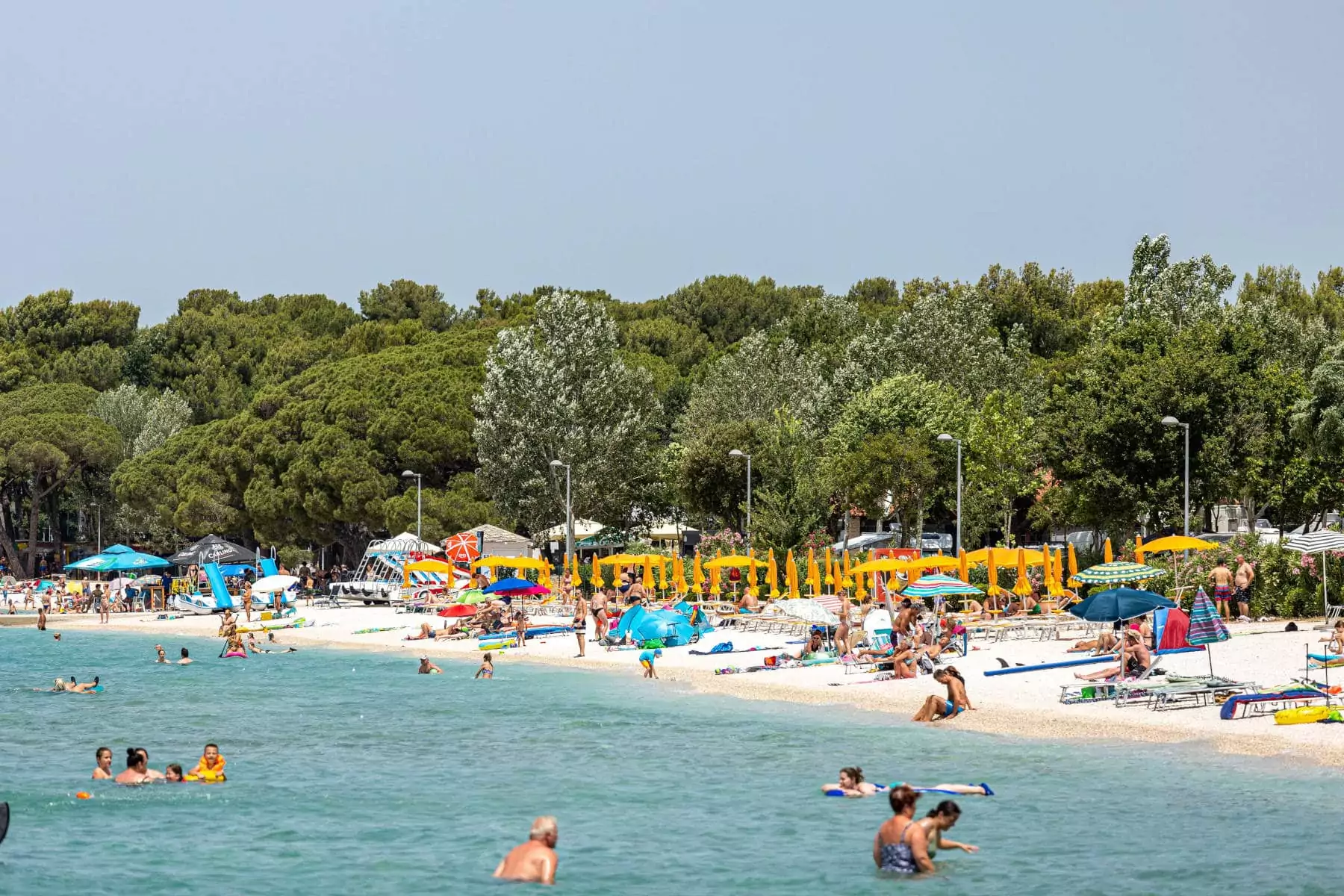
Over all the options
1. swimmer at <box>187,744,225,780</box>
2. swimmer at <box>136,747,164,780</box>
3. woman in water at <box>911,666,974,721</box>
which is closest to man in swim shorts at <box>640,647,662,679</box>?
woman in water at <box>911,666,974,721</box>

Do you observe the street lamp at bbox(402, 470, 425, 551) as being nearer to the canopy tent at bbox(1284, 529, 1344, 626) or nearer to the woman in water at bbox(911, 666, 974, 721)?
the canopy tent at bbox(1284, 529, 1344, 626)

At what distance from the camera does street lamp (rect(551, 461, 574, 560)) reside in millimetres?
56072

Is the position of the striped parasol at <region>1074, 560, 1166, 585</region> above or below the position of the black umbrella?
below

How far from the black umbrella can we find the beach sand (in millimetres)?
24692

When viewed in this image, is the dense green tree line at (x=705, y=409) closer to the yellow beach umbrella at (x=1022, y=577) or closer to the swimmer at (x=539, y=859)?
the yellow beach umbrella at (x=1022, y=577)

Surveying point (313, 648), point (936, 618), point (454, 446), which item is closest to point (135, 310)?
point (454, 446)

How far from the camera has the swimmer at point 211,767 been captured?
2089 centimetres

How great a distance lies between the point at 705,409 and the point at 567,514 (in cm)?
1429

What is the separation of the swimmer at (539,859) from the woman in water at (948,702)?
10.4 metres

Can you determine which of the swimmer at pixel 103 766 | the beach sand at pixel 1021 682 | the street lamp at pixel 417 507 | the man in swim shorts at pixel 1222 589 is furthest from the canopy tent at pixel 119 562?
the man in swim shorts at pixel 1222 589

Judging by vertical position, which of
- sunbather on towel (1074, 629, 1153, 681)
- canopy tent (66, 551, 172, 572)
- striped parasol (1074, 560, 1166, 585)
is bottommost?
sunbather on towel (1074, 629, 1153, 681)

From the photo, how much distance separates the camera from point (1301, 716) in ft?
71.0

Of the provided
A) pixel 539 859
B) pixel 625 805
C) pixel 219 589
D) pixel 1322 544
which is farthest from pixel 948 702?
A: pixel 219 589

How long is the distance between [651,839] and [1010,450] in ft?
128
